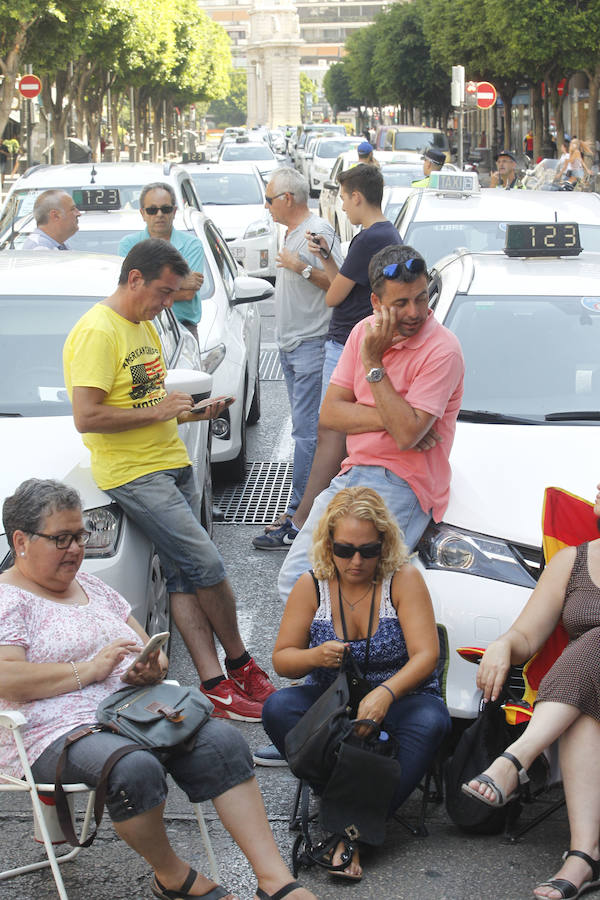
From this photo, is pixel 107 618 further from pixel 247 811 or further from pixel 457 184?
pixel 457 184

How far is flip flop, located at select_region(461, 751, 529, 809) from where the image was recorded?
12.7 ft

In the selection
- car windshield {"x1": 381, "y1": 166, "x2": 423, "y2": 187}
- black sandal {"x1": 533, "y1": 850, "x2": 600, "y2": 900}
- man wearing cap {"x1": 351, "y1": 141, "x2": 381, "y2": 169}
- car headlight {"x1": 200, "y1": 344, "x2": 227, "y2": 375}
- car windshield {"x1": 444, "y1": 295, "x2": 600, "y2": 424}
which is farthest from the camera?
car windshield {"x1": 381, "y1": 166, "x2": 423, "y2": 187}

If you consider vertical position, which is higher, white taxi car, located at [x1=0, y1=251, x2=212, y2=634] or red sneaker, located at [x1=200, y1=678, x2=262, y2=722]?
white taxi car, located at [x1=0, y1=251, x2=212, y2=634]

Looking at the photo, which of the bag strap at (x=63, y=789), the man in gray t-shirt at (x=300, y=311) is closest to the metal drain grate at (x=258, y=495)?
the man in gray t-shirt at (x=300, y=311)

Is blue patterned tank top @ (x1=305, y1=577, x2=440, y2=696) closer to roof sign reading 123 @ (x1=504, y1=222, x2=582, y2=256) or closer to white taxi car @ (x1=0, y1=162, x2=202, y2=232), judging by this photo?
roof sign reading 123 @ (x1=504, y1=222, x2=582, y2=256)

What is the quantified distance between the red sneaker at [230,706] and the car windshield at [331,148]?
105 ft

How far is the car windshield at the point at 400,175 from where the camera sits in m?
20.5

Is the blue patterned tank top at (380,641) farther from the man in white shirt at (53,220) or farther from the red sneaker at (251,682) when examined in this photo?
the man in white shirt at (53,220)

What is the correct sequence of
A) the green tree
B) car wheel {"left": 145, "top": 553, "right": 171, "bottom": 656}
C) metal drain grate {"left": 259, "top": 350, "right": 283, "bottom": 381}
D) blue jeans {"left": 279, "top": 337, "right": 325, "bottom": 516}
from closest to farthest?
car wheel {"left": 145, "top": 553, "right": 171, "bottom": 656}
blue jeans {"left": 279, "top": 337, "right": 325, "bottom": 516}
metal drain grate {"left": 259, "top": 350, "right": 283, "bottom": 381}
the green tree

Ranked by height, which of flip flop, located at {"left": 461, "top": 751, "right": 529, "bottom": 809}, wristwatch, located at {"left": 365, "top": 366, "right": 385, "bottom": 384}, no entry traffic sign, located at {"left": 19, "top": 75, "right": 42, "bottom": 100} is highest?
no entry traffic sign, located at {"left": 19, "top": 75, "right": 42, "bottom": 100}

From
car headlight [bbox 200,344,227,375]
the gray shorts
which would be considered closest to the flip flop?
the gray shorts

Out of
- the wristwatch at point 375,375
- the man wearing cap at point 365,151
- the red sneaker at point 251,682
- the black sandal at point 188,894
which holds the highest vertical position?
the man wearing cap at point 365,151

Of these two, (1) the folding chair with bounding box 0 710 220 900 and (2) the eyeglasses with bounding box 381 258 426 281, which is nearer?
(1) the folding chair with bounding box 0 710 220 900

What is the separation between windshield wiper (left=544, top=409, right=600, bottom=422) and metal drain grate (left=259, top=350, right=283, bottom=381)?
6645mm
